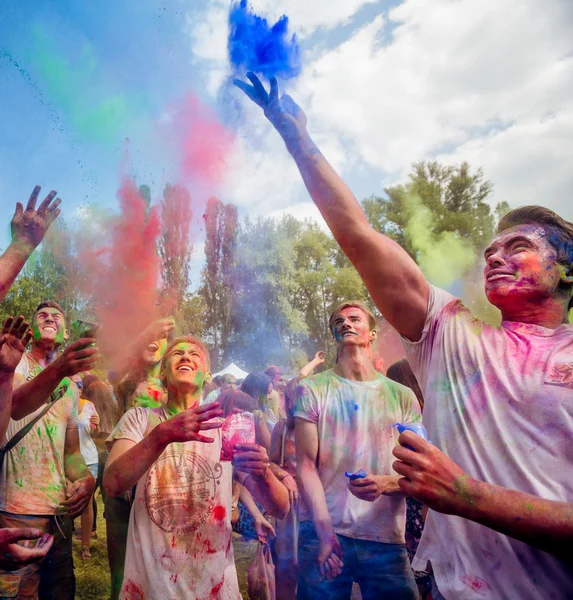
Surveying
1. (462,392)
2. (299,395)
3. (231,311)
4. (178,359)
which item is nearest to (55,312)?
(178,359)

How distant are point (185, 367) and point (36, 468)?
52.8 inches

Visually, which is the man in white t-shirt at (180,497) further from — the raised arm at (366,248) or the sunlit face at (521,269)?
the sunlit face at (521,269)

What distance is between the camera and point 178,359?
2.54m

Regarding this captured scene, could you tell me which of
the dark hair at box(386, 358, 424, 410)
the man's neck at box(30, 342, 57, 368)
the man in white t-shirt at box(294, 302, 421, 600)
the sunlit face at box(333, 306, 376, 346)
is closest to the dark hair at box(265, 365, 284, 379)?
the dark hair at box(386, 358, 424, 410)

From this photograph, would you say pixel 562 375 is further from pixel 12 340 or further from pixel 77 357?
pixel 12 340

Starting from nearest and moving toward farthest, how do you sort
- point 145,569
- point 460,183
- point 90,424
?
point 145,569 < point 90,424 < point 460,183

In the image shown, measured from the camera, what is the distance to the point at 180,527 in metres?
2.13

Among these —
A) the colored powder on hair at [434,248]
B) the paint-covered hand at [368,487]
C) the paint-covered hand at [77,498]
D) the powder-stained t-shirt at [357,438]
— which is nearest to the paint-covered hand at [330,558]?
the powder-stained t-shirt at [357,438]

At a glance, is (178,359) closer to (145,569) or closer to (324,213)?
(145,569)

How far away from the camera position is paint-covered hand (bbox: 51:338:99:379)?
2307mm

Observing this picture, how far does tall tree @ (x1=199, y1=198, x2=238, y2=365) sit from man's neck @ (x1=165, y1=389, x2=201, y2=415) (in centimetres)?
274

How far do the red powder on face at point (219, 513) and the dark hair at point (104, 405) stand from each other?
3.51m

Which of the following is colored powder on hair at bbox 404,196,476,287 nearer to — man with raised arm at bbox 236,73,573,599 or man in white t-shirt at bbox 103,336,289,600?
man with raised arm at bbox 236,73,573,599

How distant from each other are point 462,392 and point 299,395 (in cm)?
173
